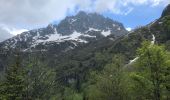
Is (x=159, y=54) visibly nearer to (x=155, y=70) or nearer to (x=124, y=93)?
(x=155, y=70)

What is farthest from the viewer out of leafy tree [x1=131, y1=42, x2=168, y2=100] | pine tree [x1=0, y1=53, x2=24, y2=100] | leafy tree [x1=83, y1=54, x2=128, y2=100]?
leafy tree [x1=83, y1=54, x2=128, y2=100]

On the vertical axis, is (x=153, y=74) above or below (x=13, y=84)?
below

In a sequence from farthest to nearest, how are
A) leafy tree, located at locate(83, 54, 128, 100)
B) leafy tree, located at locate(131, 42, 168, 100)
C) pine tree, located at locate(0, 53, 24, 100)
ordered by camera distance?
1. leafy tree, located at locate(83, 54, 128, 100)
2. pine tree, located at locate(0, 53, 24, 100)
3. leafy tree, located at locate(131, 42, 168, 100)

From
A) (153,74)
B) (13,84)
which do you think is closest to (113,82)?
(13,84)

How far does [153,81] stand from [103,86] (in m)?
29.7

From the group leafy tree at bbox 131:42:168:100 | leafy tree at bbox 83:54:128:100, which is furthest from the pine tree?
leafy tree at bbox 131:42:168:100

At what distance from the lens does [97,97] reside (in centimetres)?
8856

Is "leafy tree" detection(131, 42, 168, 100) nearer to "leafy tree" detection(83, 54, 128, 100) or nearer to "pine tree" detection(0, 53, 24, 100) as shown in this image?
"leafy tree" detection(83, 54, 128, 100)

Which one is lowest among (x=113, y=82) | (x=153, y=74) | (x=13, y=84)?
(x=153, y=74)

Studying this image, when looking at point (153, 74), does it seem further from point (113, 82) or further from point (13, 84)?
point (13, 84)

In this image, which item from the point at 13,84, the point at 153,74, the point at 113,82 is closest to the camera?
the point at 153,74

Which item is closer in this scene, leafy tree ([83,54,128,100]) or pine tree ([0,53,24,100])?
pine tree ([0,53,24,100])

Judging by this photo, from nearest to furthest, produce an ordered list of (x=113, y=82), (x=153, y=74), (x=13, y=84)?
1. (x=153, y=74)
2. (x=13, y=84)
3. (x=113, y=82)

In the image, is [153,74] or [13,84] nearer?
[153,74]
